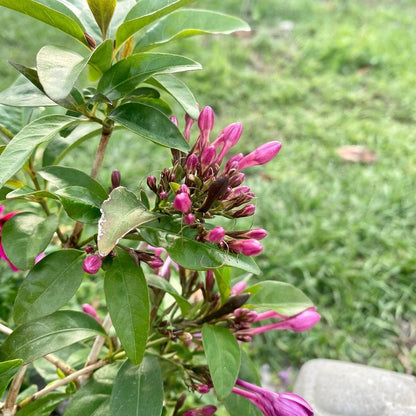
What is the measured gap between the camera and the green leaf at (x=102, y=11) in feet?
2.66

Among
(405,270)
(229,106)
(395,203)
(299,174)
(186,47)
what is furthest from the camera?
(186,47)

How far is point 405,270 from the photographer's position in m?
2.24

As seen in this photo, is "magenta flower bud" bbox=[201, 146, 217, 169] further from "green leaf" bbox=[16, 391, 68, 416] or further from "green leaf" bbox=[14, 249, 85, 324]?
"green leaf" bbox=[16, 391, 68, 416]

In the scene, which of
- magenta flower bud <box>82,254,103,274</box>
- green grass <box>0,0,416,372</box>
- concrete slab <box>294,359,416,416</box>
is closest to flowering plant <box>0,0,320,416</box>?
magenta flower bud <box>82,254,103,274</box>

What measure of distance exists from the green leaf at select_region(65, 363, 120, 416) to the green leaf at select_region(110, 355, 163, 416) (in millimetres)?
84

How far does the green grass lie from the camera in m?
2.09

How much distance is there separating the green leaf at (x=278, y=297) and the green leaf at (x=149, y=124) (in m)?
0.35

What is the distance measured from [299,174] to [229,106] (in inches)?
29.2

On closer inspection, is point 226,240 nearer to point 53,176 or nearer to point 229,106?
point 53,176

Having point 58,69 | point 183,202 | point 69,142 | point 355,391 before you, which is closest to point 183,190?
point 183,202

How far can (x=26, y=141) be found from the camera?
0.74 m

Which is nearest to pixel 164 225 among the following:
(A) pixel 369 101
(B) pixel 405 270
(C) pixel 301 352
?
(C) pixel 301 352

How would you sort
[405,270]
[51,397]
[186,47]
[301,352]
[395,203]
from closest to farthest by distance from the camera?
[51,397] < [301,352] < [405,270] < [395,203] < [186,47]

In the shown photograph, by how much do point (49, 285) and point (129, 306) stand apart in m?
0.14
